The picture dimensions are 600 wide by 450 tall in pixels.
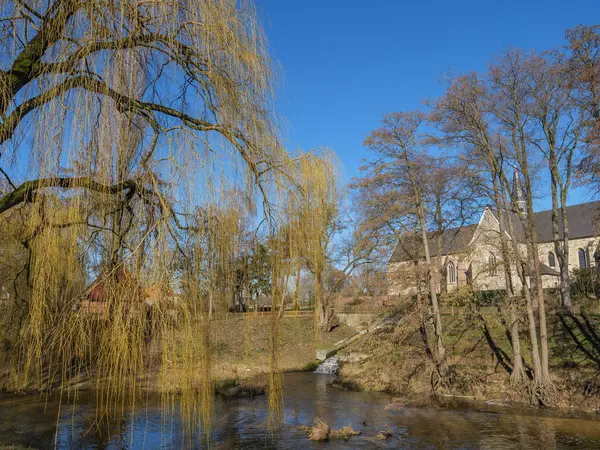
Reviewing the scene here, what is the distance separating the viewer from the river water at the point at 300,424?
9.92 metres

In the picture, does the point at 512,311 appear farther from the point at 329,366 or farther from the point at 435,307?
the point at 329,366

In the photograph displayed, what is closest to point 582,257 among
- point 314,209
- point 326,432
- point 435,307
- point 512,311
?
point 435,307

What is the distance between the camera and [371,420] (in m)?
12.5

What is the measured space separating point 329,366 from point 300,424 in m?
10.6

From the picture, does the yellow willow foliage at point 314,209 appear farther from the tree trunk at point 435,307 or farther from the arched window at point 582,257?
the arched window at point 582,257

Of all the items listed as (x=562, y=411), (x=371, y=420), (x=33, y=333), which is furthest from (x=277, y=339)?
(x=562, y=411)

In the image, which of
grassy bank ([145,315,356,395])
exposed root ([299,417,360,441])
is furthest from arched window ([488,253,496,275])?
exposed root ([299,417,360,441])

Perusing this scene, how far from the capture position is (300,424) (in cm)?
1178

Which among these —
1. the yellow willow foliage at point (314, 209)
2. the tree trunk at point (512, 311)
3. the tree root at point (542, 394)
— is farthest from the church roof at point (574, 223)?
the yellow willow foliage at point (314, 209)

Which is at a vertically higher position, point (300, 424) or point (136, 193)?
point (136, 193)

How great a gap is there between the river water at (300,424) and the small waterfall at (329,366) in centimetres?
681

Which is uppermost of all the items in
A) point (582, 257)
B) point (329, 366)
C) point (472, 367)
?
point (582, 257)

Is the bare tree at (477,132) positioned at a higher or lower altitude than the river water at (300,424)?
higher

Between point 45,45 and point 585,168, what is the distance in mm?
13354
